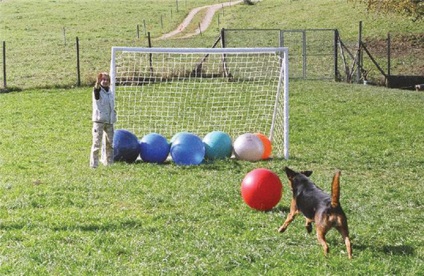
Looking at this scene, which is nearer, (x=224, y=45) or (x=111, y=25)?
(x=224, y=45)

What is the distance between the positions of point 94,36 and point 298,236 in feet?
129

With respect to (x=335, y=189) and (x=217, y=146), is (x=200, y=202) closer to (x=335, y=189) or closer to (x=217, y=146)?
(x=335, y=189)

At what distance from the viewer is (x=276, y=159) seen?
13953 mm

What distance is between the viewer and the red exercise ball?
9.26 metres

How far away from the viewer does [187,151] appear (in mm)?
12945

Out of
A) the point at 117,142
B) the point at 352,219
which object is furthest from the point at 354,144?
the point at 352,219

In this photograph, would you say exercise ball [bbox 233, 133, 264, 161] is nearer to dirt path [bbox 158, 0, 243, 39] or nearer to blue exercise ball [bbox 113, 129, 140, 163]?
blue exercise ball [bbox 113, 129, 140, 163]

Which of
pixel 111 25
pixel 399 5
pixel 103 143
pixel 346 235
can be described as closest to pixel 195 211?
pixel 346 235

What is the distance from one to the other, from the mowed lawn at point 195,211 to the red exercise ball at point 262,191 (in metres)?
0.14

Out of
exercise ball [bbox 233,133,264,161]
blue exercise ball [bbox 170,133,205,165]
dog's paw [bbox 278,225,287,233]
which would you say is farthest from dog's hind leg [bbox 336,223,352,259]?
exercise ball [bbox 233,133,264,161]

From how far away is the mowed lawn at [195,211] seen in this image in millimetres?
7164

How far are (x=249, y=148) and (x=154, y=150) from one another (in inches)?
70.7

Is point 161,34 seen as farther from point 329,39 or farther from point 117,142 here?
point 117,142

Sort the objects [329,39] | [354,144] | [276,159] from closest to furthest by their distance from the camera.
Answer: [276,159]
[354,144]
[329,39]
